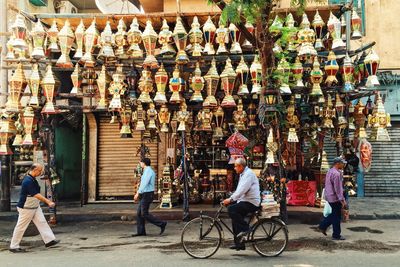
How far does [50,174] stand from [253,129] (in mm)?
5914

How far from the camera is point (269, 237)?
261 inches

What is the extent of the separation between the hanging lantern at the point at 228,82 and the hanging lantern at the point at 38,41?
4573mm

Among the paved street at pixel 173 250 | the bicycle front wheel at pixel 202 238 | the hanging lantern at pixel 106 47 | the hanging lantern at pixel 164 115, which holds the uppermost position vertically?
the hanging lantern at pixel 106 47

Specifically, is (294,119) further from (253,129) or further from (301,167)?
(301,167)

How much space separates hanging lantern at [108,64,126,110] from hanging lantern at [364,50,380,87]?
20.3 feet

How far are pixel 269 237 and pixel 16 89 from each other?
7175mm

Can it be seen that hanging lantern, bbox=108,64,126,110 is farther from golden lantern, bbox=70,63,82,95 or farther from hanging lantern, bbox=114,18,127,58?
golden lantern, bbox=70,63,82,95

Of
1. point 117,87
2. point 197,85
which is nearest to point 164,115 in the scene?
point 197,85

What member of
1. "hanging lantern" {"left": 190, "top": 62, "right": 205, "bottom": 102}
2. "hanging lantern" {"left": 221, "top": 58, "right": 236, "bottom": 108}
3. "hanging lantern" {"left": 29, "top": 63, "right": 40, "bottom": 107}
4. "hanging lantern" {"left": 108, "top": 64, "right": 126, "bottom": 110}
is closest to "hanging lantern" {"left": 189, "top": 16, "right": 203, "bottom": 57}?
"hanging lantern" {"left": 190, "top": 62, "right": 205, "bottom": 102}

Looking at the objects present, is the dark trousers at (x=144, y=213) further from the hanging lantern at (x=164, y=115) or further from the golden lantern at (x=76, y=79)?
the golden lantern at (x=76, y=79)

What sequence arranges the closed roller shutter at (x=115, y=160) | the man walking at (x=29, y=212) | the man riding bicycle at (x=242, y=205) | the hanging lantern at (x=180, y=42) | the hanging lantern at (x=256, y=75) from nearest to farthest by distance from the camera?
the man riding bicycle at (x=242, y=205) → the man walking at (x=29, y=212) → the hanging lantern at (x=256, y=75) → the hanging lantern at (x=180, y=42) → the closed roller shutter at (x=115, y=160)

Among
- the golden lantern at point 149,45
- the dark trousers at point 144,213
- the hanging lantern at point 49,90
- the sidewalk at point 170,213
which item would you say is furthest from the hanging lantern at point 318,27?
the hanging lantern at point 49,90

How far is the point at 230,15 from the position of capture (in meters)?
7.86

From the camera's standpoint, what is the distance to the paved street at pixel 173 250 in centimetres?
632
